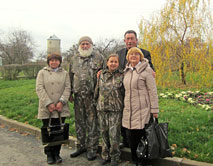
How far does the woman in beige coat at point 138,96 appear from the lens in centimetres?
293

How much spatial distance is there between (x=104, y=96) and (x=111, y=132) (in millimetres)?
589

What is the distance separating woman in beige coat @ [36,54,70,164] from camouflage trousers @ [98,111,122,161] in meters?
0.70

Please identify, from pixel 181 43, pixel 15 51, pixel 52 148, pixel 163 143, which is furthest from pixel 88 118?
pixel 15 51

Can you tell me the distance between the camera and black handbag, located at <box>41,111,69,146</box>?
11.1 ft

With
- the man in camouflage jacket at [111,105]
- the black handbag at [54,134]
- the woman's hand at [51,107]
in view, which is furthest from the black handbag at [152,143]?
the woman's hand at [51,107]

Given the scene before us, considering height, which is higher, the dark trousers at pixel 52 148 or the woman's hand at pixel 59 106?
the woman's hand at pixel 59 106

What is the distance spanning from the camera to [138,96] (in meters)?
2.97

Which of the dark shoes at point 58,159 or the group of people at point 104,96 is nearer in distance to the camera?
the group of people at point 104,96

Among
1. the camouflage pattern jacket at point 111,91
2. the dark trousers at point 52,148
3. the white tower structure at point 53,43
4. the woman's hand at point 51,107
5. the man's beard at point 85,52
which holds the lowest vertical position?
the dark trousers at point 52,148

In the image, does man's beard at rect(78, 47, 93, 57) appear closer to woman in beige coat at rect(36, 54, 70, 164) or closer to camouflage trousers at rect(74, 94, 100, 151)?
woman in beige coat at rect(36, 54, 70, 164)

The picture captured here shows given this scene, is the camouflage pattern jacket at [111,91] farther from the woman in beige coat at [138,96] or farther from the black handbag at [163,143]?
the black handbag at [163,143]

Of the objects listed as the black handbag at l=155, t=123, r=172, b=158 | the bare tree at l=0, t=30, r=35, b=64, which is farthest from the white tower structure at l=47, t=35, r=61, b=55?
the bare tree at l=0, t=30, r=35, b=64

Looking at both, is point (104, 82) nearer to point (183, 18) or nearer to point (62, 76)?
point (62, 76)

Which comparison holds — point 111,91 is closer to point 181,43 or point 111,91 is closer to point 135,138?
point 135,138
